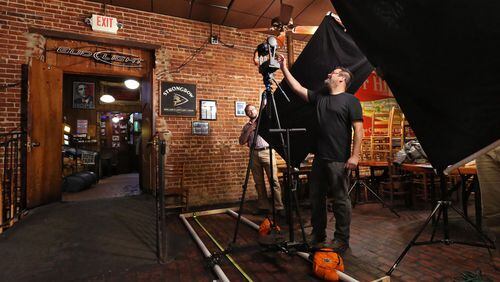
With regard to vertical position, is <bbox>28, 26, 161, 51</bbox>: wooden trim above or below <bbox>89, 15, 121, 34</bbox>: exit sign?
below

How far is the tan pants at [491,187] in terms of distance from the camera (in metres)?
1.91

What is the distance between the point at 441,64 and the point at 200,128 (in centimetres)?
390

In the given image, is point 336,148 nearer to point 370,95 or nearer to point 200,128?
point 200,128

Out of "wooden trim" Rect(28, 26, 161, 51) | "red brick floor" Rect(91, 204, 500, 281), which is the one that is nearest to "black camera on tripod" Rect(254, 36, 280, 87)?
"red brick floor" Rect(91, 204, 500, 281)

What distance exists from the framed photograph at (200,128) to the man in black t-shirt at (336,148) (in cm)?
253

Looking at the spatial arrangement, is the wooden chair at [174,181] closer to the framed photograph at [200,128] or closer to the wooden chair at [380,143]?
the framed photograph at [200,128]

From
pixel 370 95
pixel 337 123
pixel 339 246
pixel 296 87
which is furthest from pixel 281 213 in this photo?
→ pixel 370 95

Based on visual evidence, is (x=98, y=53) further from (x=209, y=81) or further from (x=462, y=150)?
(x=462, y=150)

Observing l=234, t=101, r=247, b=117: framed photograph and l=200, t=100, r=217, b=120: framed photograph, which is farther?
l=234, t=101, r=247, b=117: framed photograph

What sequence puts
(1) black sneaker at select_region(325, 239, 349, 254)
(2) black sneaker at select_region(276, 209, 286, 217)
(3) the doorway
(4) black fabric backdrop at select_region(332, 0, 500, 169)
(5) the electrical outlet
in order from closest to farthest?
1. (4) black fabric backdrop at select_region(332, 0, 500, 169)
2. (1) black sneaker at select_region(325, 239, 349, 254)
3. (2) black sneaker at select_region(276, 209, 286, 217)
4. (5) the electrical outlet
5. (3) the doorway

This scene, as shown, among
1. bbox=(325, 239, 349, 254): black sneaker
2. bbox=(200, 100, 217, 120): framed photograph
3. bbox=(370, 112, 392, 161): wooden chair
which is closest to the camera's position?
bbox=(325, 239, 349, 254): black sneaker

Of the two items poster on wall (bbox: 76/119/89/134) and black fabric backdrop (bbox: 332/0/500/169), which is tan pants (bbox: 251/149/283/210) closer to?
black fabric backdrop (bbox: 332/0/500/169)

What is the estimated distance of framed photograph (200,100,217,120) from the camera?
4.49 metres

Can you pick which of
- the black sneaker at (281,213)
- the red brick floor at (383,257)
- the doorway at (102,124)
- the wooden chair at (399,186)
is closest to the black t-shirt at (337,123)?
the red brick floor at (383,257)
